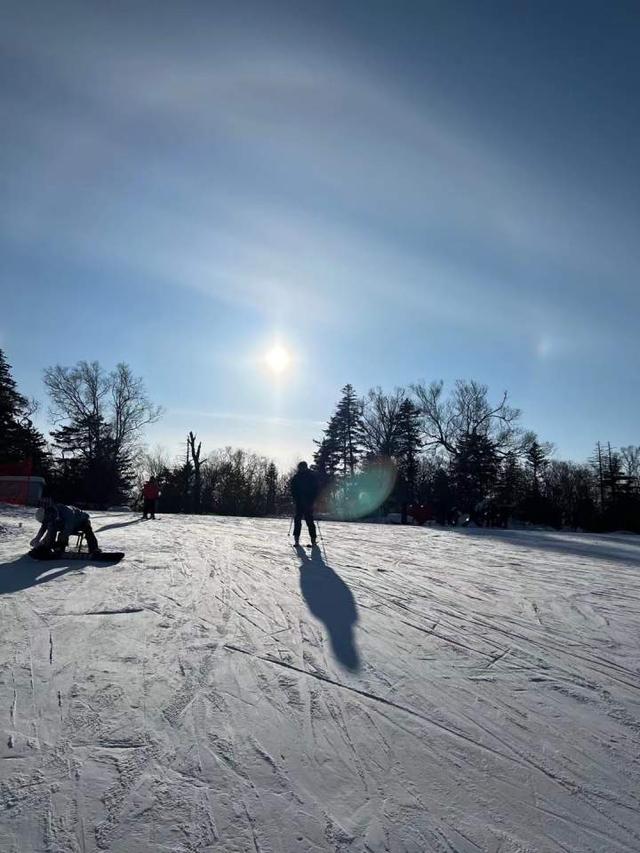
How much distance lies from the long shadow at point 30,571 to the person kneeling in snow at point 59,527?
1.02ft

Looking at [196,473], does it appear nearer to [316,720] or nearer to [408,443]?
[408,443]

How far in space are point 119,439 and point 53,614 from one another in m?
42.1

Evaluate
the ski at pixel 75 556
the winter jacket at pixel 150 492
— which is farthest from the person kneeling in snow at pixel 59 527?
the winter jacket at pixel 150 492

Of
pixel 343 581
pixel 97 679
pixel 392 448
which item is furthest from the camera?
pixel 392 448

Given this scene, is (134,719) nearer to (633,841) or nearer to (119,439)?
(633,841)

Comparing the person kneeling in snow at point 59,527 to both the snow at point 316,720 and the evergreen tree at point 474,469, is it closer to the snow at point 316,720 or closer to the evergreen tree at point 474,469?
the snow at point 316,720

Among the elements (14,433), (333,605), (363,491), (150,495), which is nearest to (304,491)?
(333,605)

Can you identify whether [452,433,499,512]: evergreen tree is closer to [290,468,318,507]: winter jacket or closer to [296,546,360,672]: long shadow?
[290,468,318,507]: winter jacket

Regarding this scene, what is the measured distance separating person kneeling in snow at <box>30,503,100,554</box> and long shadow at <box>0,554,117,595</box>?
310mm

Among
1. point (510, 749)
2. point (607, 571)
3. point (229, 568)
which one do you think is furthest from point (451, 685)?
point (607, 571)

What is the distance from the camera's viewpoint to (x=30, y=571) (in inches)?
318

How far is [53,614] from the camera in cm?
566

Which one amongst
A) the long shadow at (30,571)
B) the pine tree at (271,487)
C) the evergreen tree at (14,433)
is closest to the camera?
the long shadow at (30,571)

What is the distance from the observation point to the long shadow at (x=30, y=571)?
23.4 ft
